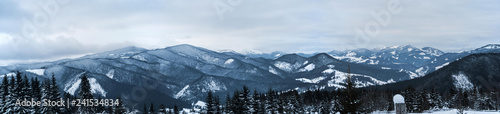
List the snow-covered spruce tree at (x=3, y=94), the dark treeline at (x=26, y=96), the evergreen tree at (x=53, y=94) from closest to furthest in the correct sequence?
the snow-covered spruce tree at (x=3, y=94) < the dark treeline at (x=26, y=96) < the evergreen tree at (x=53, y=94)

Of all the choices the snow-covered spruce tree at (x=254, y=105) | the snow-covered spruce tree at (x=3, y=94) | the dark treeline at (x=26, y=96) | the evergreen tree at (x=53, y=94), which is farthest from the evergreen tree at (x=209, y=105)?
the snow-covered spruce tree at (x=3, y=94)

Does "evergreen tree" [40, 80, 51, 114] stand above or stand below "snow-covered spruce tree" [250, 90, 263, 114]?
above

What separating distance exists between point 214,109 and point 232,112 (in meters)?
5.20

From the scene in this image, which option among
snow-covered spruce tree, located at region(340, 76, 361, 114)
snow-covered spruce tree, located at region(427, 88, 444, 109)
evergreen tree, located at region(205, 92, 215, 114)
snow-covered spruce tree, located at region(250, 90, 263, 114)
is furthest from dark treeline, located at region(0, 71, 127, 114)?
snow-covered spruce tree, located at region(427, 88, 444, 109)

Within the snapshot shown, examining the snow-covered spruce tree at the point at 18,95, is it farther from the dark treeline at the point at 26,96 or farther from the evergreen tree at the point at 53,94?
the evergreen tree at the point at 53,94

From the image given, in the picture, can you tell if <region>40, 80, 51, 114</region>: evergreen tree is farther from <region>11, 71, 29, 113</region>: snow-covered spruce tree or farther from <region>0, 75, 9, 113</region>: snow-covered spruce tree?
<region>0, 75, 9, 113</region>: snow-covered spruce tree

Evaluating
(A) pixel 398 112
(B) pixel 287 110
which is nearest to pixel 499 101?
A: (B) pixel 287 110

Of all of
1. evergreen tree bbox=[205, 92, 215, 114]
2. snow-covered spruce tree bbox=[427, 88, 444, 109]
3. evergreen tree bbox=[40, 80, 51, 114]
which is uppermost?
evergreen tree bbox=[40, 80, 51, 114]

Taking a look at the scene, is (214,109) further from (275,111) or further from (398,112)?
(398,112)

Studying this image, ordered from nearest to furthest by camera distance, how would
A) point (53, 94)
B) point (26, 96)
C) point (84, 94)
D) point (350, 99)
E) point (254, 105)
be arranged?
point (350, 99) → point (84, 94) → point (26, 96) → point (53, 94) → point (254, 105)

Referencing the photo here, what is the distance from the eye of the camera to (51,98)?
228 feet

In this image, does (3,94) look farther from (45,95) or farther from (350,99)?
(350,99)

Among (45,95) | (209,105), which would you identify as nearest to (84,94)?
(45,95)

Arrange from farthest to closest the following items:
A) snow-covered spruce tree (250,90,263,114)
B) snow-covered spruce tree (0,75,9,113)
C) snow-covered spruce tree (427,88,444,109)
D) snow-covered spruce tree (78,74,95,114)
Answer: snow-covered spruce tree (427,88,444,109), snow-covered spruce tree (250,90,263,114), snow-covered spruce tree (78,74,95,114), snow-covered spruce tree (0,75,9,113)
